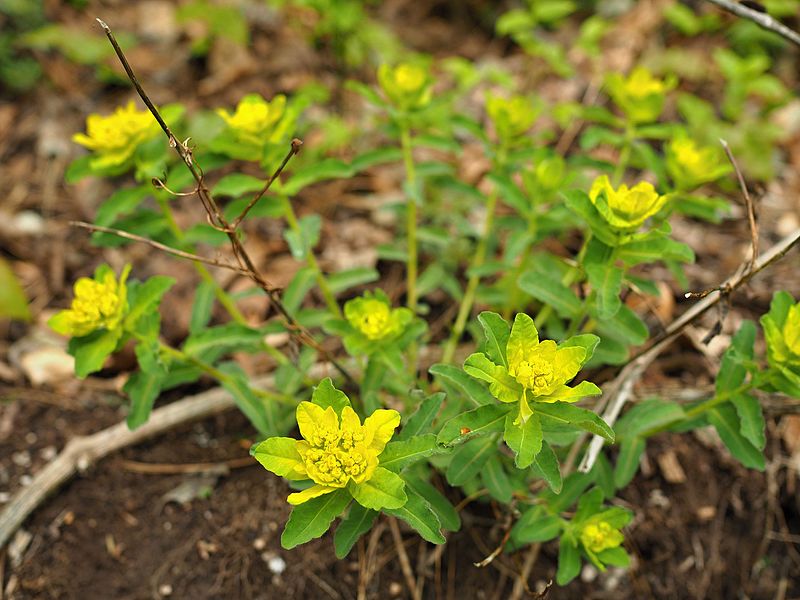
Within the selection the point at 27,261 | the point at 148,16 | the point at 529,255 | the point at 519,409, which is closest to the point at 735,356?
the point at 519,409

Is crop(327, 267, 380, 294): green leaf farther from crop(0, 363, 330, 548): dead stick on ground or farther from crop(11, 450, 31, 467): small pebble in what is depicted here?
crop(11, 450, 31, 467): small pebble

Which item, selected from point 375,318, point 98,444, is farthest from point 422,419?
point 98,444

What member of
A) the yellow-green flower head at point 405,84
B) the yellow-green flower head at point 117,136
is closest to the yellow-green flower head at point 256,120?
the yellow-green flower head at point 117,136

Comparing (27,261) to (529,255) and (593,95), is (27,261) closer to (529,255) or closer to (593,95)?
(529,255)

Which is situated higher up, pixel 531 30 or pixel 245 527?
pixel 531 30

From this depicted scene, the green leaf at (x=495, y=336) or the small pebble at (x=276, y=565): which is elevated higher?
the green leaf at (x=495, y=336)

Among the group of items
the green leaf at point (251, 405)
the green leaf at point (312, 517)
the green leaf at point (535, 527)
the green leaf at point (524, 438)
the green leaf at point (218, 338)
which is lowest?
the green leaf at point (251, 405)

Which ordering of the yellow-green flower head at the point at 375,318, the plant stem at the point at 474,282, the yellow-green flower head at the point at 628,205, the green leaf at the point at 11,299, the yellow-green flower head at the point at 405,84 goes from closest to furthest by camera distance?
1. the yellow-green flower head at the point at 628,205
2. the yellow-green flower head at the point at 375,318
3. the yellow-green flower head at the point at 405,84
4. the plant stem at the point at 474,282
5. the green leaf at the point at 11,299

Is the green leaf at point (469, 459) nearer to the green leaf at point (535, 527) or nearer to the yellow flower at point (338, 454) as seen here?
the green leaf at point (535, 527)
